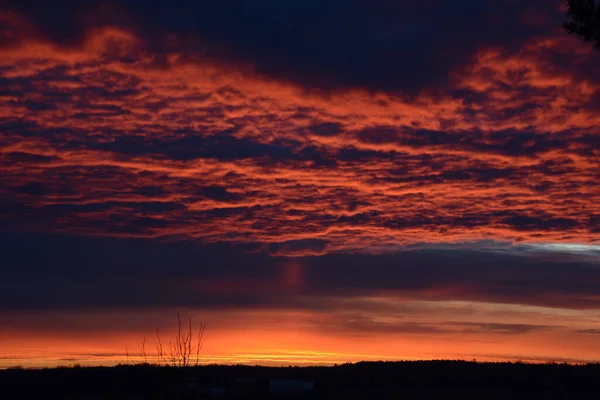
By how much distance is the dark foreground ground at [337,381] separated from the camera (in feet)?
83.8

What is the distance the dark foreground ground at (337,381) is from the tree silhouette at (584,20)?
42.3 ft

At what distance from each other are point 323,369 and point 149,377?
974 centimetres

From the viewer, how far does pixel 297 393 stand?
24531mm

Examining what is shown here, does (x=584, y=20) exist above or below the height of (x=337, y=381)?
above

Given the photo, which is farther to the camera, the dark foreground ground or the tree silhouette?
the dark foreground ground

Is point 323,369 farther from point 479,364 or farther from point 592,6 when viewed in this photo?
point 592,6

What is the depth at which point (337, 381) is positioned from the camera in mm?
29266

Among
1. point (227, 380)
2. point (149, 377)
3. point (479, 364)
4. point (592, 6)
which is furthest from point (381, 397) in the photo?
point (592, 6)

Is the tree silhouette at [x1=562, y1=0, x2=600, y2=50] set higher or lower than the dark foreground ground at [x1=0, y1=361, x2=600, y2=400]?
higher

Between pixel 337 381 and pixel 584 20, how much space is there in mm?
16547

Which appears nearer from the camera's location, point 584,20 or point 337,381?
point 584,20

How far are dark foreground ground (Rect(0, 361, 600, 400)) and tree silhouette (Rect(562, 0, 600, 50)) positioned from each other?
12.9 meters

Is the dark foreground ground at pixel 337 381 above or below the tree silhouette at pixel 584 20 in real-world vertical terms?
below

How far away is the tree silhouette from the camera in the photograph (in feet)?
63.1
